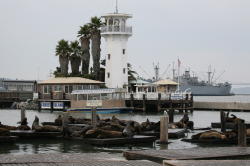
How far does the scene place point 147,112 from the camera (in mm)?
66250

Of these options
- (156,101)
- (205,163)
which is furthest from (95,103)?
(205,163)

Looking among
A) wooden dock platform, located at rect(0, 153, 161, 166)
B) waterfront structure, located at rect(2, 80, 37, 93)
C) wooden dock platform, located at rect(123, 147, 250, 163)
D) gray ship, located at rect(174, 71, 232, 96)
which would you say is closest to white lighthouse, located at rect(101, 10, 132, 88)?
waterfront structure, located at rect(2, 80, 37, 93)

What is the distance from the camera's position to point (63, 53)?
3226 inches

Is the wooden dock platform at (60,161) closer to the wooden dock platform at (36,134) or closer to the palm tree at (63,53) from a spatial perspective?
the wooden dock platform at (36,134)

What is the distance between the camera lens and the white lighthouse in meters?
73.9

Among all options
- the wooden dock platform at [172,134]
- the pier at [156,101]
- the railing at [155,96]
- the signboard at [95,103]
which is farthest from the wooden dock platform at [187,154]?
the railing at [155,96]

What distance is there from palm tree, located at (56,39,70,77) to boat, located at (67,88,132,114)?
14651 millimetres

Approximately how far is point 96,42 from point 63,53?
16.5 ft

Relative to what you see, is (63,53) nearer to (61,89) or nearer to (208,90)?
(61,89)

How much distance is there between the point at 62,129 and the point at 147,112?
38454 mm

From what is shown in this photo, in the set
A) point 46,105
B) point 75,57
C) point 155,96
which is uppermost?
point 75,57

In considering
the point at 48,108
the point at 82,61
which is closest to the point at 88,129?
the point at 48,108

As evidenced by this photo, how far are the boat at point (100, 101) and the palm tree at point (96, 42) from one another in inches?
555

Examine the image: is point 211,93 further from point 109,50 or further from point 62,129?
point 62,129
